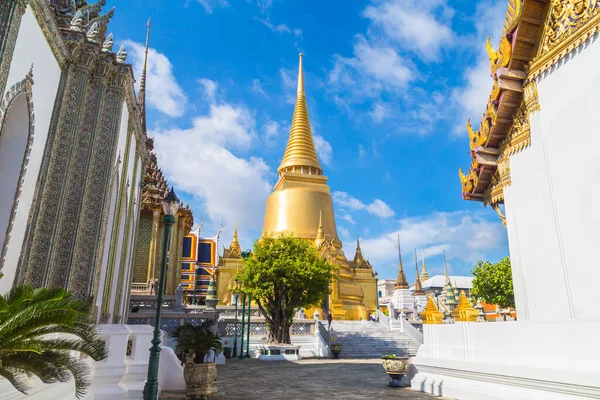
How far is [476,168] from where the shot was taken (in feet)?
37.7

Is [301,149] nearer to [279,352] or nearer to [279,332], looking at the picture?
[279,332]

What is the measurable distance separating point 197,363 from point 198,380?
0.32 m

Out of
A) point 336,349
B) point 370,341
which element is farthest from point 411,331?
point 336,349

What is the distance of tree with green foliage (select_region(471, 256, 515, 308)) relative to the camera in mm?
25797

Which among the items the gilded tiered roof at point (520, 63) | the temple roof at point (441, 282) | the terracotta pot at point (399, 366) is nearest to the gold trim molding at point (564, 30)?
the gilded tiered roof at point (520, 63)

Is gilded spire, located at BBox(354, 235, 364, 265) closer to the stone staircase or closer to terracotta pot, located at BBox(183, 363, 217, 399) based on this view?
the stone staircase

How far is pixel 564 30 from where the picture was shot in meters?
7.71

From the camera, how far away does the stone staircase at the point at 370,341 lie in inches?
789

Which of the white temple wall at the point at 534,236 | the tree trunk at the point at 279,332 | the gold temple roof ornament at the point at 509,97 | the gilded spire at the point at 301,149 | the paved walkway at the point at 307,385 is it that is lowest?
the paved walkway at the point at 307,385

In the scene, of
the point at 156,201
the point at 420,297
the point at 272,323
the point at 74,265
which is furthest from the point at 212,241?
the point at 74,265

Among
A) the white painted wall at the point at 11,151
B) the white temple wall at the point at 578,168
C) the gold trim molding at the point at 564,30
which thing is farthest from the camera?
the white painted wall at the point at 11,151

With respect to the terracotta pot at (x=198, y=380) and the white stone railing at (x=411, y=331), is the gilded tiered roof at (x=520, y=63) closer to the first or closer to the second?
the terracotta pot at (x=198, y=380)

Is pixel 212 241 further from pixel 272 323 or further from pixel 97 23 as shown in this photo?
pixel 97 23

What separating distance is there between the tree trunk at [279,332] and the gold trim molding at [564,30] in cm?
1389
